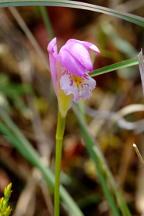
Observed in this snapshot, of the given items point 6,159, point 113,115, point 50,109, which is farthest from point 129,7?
point 6,159

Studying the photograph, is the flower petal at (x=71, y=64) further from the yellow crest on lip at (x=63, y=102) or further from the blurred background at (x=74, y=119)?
the blurred background at (x=74, y=119)

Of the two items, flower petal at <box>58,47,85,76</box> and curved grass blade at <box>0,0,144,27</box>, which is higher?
curved grass blade at <box>0,0,144,27</box>

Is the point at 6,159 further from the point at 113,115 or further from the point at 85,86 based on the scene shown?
the point at 85,86

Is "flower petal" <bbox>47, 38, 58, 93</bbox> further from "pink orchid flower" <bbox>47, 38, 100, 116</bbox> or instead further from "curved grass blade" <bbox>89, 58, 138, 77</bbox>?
"curved grass blade" <bbox>89, 58, 138, 77</bbox>

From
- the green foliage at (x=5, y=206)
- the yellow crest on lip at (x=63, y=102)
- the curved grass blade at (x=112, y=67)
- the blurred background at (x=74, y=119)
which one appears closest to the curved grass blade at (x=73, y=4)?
the curved grass blade at (x=112, y=67)

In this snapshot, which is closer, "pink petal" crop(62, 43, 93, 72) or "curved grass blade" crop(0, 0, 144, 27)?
"pink petal" crop(62, 43, 93, 72)

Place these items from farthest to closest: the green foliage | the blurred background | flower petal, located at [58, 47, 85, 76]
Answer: the blurred background, the green foliage, flower petal, located at [58, 47, 85, 76]

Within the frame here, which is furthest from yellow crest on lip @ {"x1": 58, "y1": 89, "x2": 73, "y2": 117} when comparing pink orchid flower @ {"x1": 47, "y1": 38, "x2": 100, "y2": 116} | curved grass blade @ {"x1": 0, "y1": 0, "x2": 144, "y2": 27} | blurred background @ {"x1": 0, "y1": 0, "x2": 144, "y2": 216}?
blurred background @ {"x1": 0, "y1": 0, "x2": 144, "y2": 216}
